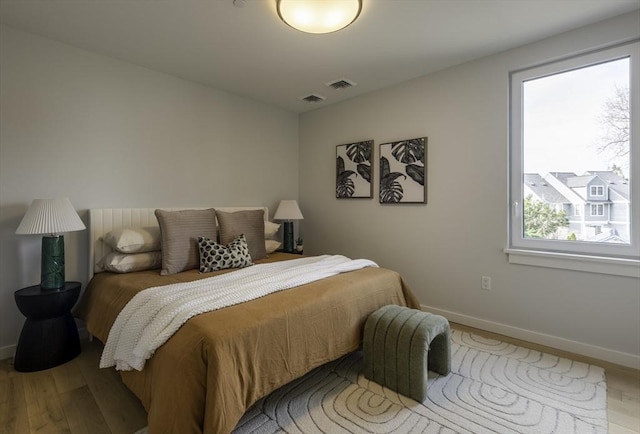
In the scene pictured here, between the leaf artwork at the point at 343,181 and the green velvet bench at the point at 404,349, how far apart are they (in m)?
1.96

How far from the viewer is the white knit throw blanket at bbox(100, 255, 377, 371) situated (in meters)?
1.48

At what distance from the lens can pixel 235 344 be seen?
4.64ft

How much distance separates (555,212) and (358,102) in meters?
2.35

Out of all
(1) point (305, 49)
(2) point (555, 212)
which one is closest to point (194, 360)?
(1) point (305, 49)

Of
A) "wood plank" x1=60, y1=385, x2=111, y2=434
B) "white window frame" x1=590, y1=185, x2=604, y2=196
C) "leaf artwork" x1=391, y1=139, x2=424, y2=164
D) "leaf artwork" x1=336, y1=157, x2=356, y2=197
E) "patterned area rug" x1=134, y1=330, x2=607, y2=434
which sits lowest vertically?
"patterned area rug" x1=134, y1=330, x2=607, y2=434

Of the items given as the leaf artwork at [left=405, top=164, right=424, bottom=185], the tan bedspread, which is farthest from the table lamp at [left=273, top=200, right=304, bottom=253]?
the tan bedspread

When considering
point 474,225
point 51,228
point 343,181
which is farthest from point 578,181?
point 51,228

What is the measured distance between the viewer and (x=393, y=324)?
6.29 feet

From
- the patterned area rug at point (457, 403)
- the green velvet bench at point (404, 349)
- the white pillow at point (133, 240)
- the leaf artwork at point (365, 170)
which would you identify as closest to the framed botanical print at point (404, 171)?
the leaf artwork at point (365, 170)

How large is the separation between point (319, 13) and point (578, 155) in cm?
224

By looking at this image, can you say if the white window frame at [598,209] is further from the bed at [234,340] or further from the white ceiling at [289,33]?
the bed at [234,340]

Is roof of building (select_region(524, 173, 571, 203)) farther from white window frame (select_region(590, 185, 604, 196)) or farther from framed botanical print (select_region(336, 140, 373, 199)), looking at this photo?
framed botanical print (select_region(336, 140, 373, 199))

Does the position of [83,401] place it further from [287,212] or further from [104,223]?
[287,212]

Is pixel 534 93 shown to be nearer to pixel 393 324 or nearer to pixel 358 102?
pixel 358 102
